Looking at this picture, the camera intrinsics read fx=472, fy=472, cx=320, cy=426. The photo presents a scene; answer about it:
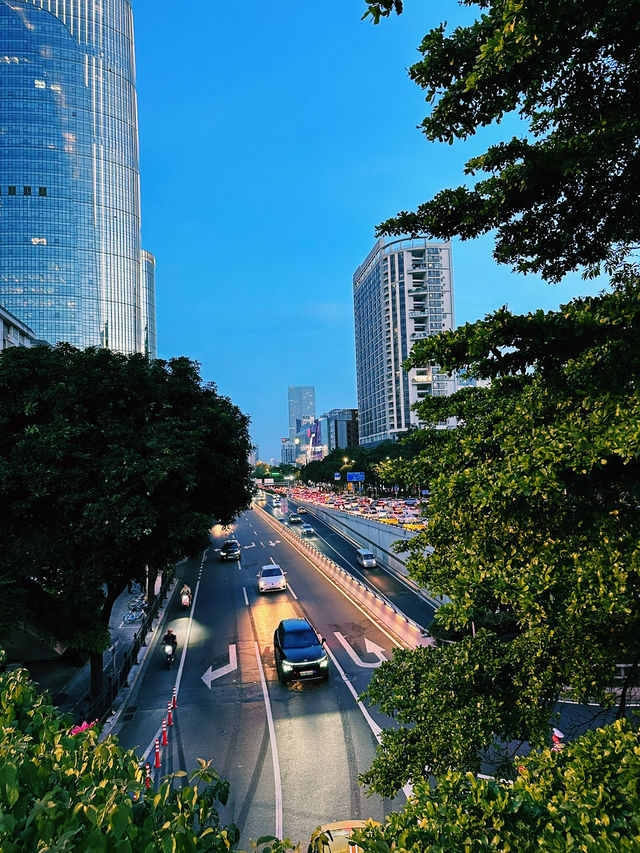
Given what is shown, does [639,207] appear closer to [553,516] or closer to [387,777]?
[553,516]

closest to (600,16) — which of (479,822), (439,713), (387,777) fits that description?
(479,822)

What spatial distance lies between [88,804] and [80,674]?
1920cm

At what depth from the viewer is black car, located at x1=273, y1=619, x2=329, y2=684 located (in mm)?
15289

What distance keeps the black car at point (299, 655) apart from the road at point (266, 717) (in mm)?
442

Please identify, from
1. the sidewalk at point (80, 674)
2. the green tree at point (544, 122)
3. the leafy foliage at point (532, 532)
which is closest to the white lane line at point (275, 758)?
the leafy foliage at point (532, 532)

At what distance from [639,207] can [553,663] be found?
5.46 metres

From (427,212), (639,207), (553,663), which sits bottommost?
(553,663)

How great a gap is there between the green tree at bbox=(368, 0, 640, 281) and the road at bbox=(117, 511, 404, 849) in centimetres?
956

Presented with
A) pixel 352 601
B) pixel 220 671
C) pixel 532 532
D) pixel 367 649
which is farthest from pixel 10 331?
pixel 532 532

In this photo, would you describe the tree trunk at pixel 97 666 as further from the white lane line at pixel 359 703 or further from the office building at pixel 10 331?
the office building at pixel 10 331

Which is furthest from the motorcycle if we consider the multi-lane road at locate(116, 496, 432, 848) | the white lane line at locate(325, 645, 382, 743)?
the white lane line at locate(325, 645, 382, 743)

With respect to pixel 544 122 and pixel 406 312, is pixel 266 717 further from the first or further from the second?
pixel 406 312

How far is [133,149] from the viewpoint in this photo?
14038cm

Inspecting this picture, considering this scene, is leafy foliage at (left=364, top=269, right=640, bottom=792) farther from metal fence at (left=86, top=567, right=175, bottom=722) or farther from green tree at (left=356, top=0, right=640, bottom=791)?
metal fence at (left=86, top=567, right=175, bottom=722)
